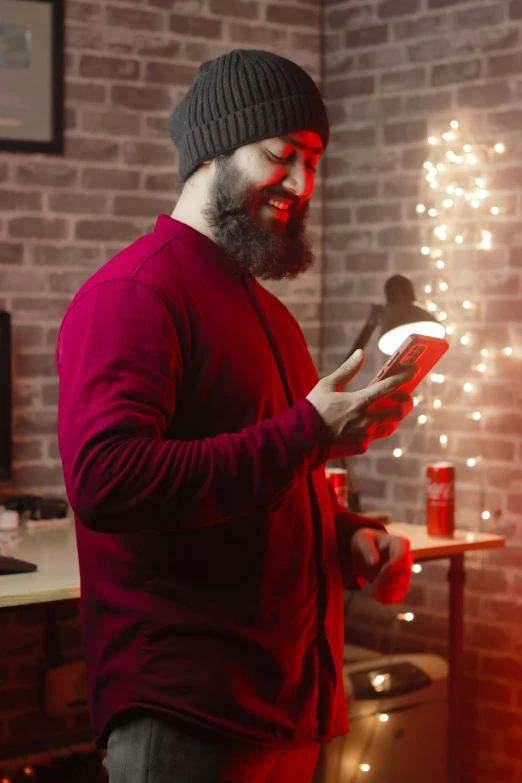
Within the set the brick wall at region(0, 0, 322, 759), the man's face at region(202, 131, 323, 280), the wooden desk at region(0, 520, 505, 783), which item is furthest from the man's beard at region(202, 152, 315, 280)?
the brick wall at region(0, 0, 322, 759)

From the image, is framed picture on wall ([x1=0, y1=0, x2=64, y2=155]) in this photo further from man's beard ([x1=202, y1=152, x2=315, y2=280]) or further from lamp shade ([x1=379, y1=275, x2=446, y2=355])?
man's beard ([x1=202, y1=152, x2=315, y2=280])

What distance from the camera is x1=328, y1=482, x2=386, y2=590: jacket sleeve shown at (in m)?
1.50

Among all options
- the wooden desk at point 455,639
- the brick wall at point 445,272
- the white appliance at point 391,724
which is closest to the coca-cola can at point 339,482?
the wooden desk at point 455,639

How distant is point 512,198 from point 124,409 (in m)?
2.07

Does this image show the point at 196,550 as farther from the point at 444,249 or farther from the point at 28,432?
the point at 444,249

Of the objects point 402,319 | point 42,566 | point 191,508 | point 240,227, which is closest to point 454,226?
point 402,319

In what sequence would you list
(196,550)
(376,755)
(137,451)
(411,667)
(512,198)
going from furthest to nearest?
1. (512,198)
2. (411,667)
3. (376,755)
4. (196,550)
5. (137,451)

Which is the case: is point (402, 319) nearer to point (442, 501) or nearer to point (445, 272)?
point (442, 501)

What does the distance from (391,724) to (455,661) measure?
9.6 inches

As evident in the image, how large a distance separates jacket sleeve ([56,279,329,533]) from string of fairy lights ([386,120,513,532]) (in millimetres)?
1852

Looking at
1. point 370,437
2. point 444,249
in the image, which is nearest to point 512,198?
point 444,249

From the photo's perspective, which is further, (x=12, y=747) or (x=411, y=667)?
(x=12, y=747)

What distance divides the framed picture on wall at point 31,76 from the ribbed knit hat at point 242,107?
1.52 meters

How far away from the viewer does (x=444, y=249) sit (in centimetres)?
303
